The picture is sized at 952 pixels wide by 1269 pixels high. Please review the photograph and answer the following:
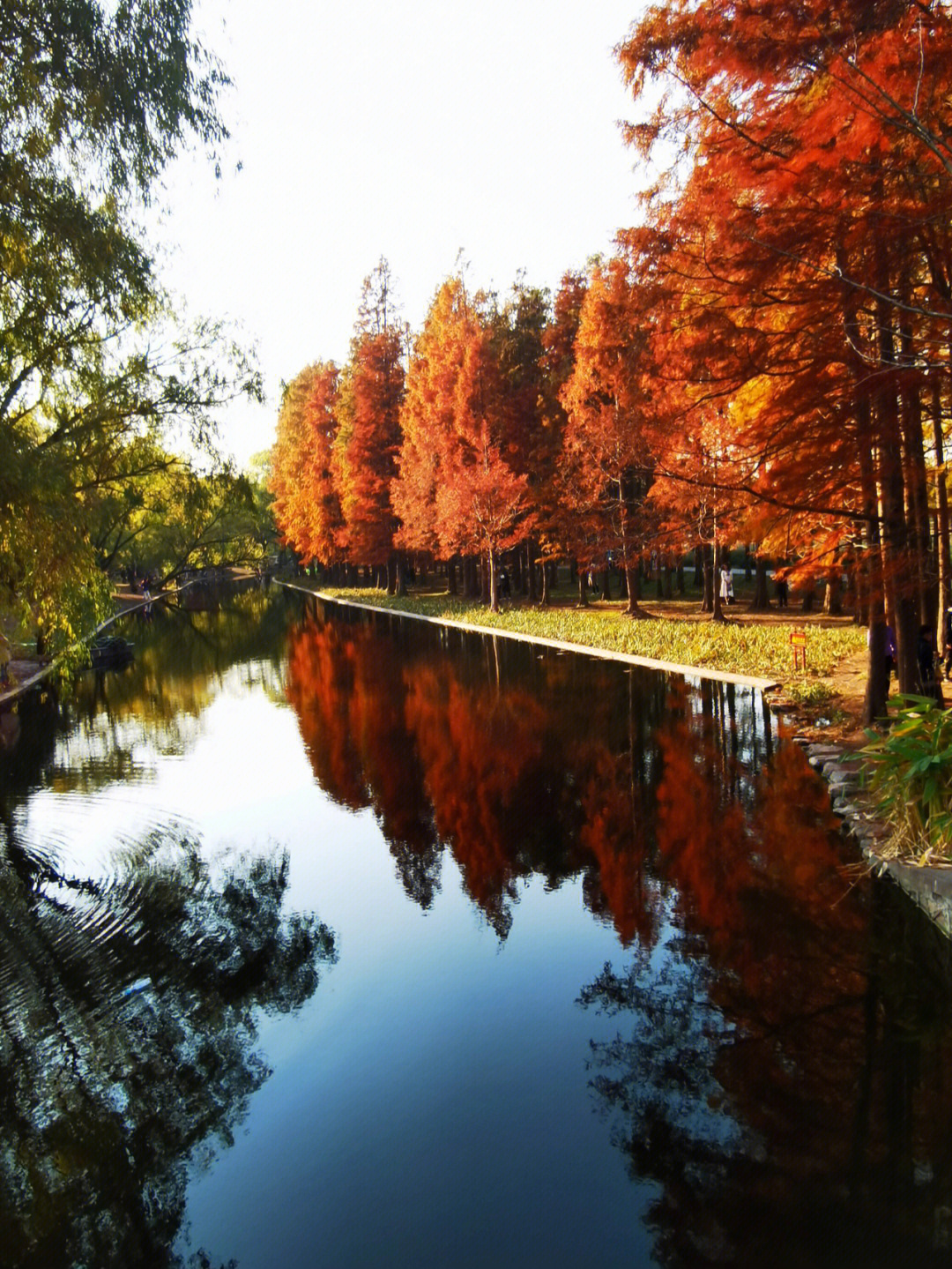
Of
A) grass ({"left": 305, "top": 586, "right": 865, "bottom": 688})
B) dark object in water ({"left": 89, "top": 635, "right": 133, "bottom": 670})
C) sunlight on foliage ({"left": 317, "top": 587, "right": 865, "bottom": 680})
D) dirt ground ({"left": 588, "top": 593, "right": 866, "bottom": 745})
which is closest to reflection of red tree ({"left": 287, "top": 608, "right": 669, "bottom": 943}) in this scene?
dirt ground ({"left": 588, "top": 593, "right": 866, "bottom": 745})

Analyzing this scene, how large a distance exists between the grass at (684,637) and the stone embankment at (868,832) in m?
6.69

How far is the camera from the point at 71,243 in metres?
9.97

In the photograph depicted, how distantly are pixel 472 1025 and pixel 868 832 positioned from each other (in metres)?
4.72

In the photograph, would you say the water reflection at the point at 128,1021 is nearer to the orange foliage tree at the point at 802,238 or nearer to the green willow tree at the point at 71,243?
the green willow tree at the point at 71,243

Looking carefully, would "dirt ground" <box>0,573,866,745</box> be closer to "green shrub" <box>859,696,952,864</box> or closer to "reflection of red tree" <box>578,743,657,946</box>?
"reflection of red tree" <box>578,743,657,946</box>

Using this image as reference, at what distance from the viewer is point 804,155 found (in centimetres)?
1001

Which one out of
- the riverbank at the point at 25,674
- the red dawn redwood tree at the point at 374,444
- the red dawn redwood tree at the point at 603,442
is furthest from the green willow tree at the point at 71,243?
the red dawn redwood tree at the point at 374,444

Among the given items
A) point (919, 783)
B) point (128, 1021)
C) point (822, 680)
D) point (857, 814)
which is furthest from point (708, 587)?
point (128, 1021)

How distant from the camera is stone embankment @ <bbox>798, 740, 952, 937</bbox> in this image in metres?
7.69

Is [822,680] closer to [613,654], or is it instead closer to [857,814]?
[613,654]

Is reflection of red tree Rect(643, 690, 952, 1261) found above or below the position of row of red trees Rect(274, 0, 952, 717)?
below

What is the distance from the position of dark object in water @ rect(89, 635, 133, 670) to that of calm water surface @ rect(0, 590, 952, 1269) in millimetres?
17769

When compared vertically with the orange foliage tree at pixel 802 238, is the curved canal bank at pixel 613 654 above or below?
below

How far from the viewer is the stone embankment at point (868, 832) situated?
7.69m
